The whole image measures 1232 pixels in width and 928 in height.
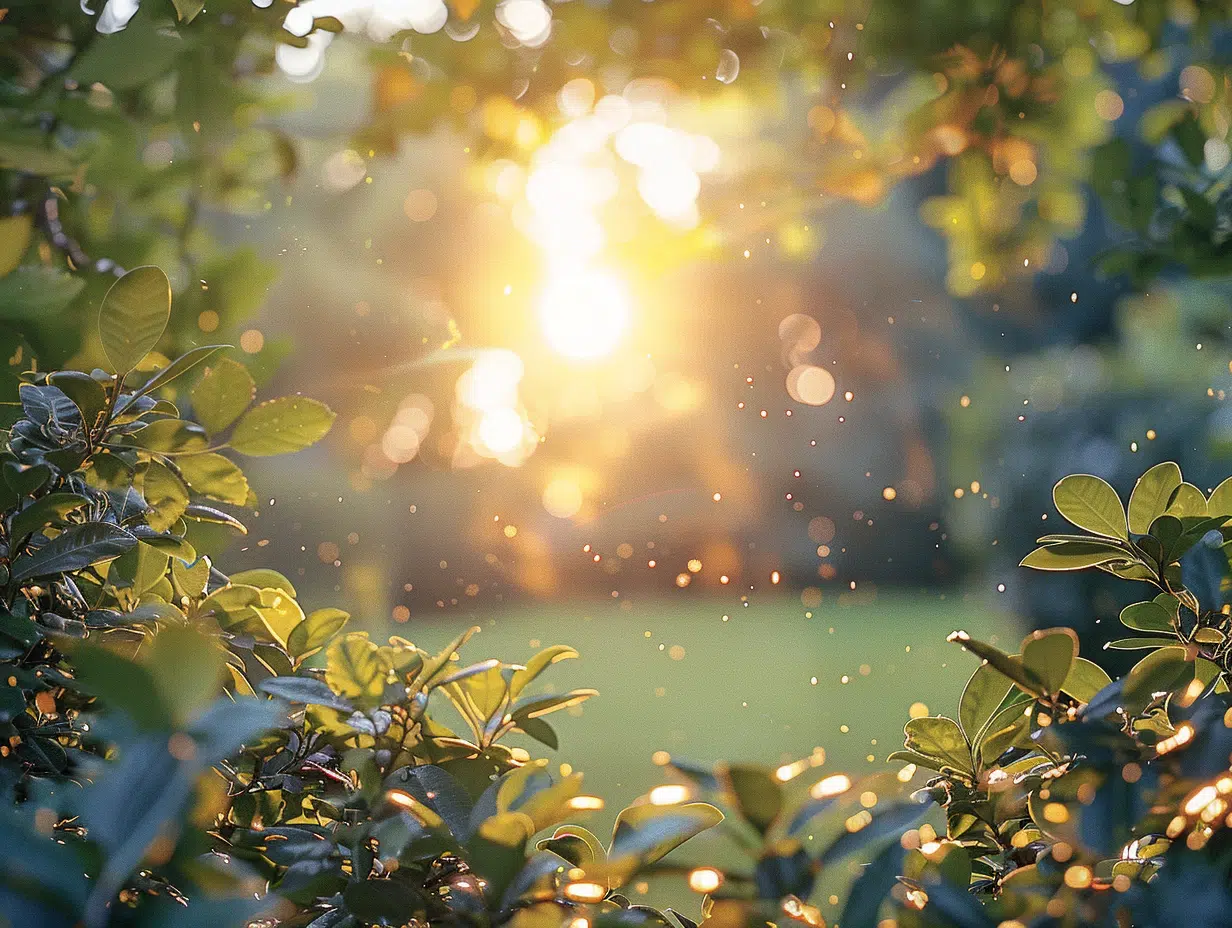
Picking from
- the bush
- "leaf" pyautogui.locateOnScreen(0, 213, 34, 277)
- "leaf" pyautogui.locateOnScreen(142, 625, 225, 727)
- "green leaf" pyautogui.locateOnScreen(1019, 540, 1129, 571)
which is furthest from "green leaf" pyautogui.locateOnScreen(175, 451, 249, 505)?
"green leaf" pyautogui.locateOnScreen(1019, 540, 1129, 571)

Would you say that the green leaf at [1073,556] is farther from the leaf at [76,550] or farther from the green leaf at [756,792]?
the leaf at [76,550]

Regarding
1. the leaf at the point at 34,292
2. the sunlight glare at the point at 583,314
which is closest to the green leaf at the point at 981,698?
the leaf at the point at 34,292

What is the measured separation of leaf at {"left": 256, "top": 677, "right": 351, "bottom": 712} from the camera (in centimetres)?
28

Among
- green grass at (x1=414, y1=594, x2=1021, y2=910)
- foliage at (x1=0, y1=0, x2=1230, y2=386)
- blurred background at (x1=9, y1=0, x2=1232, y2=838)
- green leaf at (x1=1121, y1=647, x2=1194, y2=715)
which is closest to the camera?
green leaf at (x1=1121, y1=647, x2=1194, y2=715)

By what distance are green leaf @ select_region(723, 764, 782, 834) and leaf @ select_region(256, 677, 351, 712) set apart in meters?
0.14

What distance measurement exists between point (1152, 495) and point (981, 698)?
11 cm

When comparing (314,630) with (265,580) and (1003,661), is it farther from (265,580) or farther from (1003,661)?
(1003,661)

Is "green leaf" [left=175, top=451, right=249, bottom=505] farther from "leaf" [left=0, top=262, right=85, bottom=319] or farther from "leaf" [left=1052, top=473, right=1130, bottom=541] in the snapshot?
"leaf" [left=1052, top=473, right=1130, bottom=541]

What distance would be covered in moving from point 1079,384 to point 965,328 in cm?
79

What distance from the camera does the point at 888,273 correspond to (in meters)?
4.61

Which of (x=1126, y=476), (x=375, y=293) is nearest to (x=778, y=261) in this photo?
(x=1126, y=476)

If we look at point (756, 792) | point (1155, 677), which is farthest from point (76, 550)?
point (1155, 677)

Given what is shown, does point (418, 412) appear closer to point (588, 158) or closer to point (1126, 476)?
point (588, 158)

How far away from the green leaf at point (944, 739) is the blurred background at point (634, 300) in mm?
139
